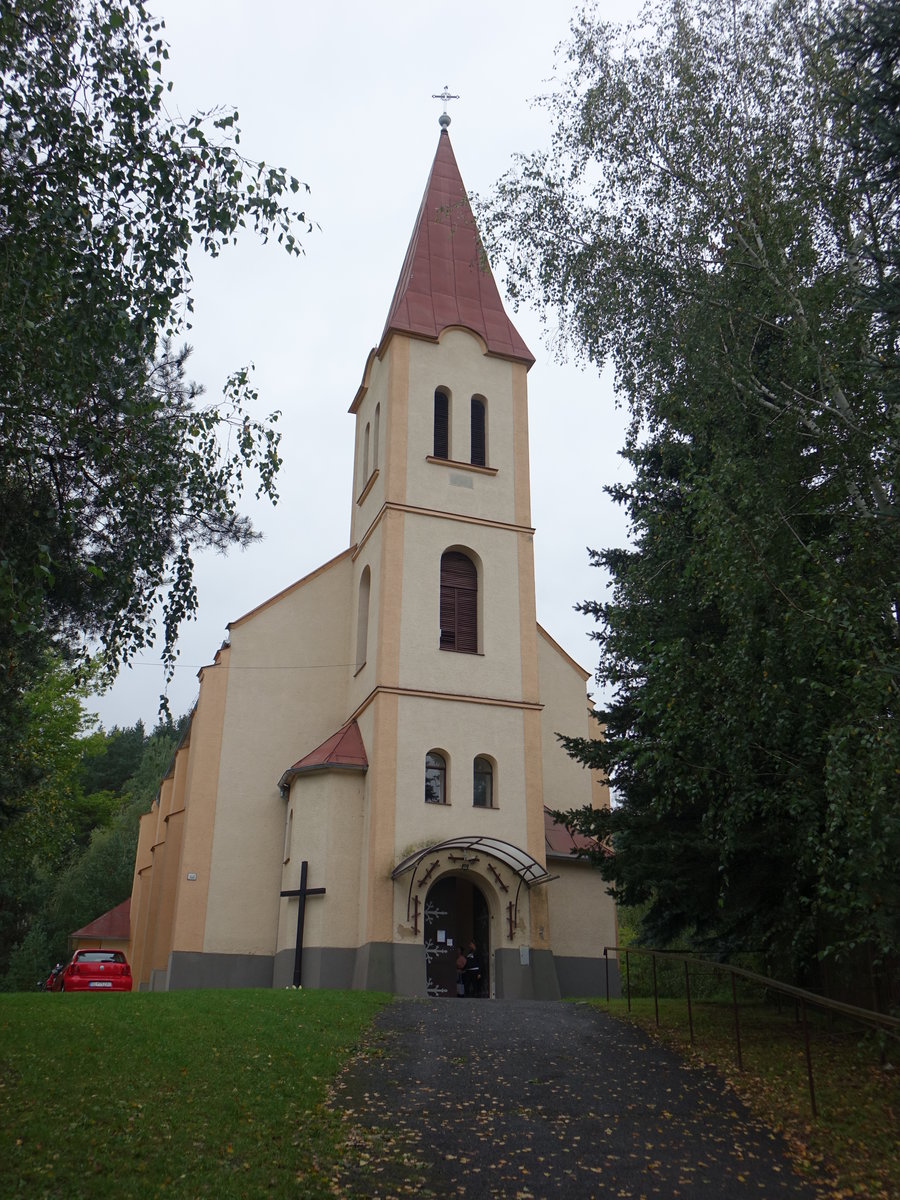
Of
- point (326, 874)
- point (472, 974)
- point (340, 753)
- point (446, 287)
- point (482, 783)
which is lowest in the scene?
point (472, 974)

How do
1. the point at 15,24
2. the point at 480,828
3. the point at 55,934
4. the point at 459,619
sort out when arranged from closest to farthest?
the point at 15,24
the point at 480,828
the point at 459,619
the point at 55,934

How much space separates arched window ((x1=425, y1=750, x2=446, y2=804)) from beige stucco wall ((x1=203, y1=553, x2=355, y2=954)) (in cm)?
356

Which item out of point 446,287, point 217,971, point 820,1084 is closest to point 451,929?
point 217,971

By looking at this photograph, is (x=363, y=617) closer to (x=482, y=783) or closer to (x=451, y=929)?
(x=482, y=783)

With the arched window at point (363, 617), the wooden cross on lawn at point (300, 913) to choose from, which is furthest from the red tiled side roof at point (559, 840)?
the arched window at point (363, 617)

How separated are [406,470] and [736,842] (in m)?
15.1

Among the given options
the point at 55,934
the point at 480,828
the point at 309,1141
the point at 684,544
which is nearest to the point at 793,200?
the point at 684,544

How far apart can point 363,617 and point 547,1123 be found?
17121 millimetres

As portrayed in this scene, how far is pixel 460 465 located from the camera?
25.4 meters

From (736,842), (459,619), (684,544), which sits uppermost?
(459,619)

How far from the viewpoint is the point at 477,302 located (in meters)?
28.2

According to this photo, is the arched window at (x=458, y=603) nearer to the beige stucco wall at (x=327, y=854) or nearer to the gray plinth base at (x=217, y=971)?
the beige stucco wall at (x=327, y=854)

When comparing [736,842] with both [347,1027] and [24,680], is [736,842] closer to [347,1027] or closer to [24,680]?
[347,1027]

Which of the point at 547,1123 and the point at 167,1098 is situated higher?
the point at 167,1098
